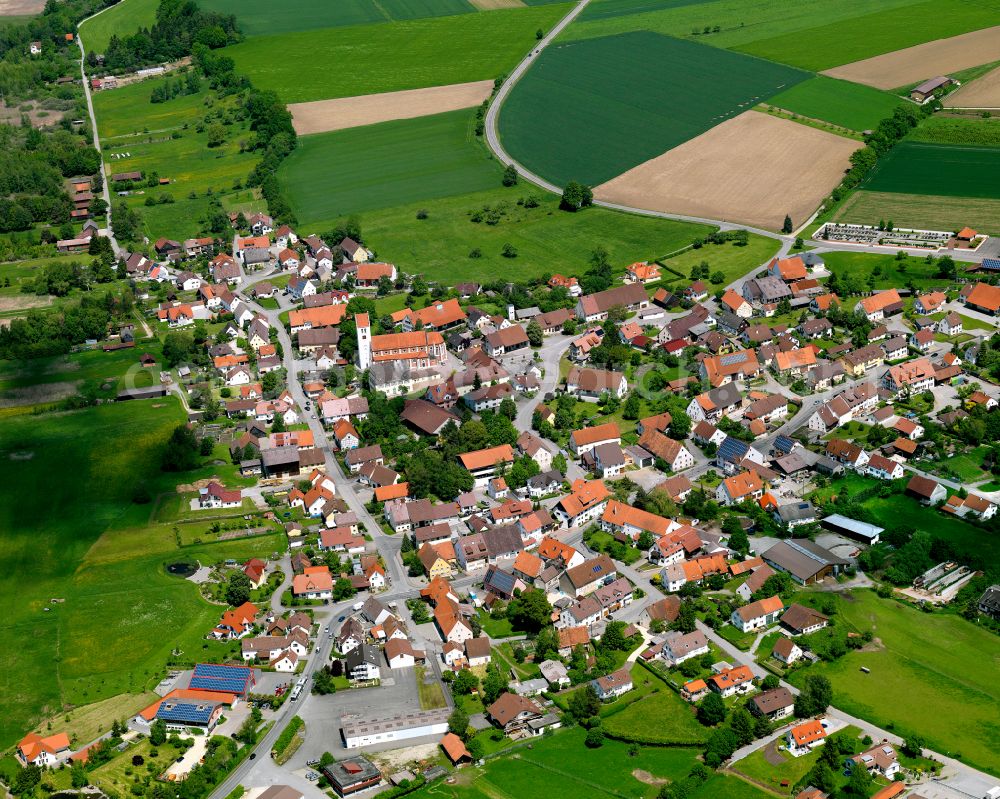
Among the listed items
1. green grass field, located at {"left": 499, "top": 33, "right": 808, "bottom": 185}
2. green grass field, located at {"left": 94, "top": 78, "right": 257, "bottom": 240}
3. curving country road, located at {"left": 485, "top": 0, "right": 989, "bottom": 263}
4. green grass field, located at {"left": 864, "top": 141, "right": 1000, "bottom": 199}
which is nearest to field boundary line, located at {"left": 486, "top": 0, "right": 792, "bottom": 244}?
curving country road, located at {"left": 485, "top": 0, "right": 989, "bottom": 263}

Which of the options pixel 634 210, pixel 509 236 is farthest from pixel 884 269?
pixel 509 236

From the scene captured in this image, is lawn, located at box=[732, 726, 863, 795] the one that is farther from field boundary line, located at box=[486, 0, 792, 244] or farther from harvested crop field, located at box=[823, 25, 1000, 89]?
harvested crop field, located at box=[823, 25, 1000, 89]

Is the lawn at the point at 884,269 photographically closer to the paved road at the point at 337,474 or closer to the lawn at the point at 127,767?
the paved road at the point at 337,474

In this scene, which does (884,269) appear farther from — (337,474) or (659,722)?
(659,722)

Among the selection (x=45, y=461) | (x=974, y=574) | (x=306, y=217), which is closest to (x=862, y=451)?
(x=974, y=574)

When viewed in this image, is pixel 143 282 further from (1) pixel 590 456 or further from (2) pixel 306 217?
(1) pixel 590 456
